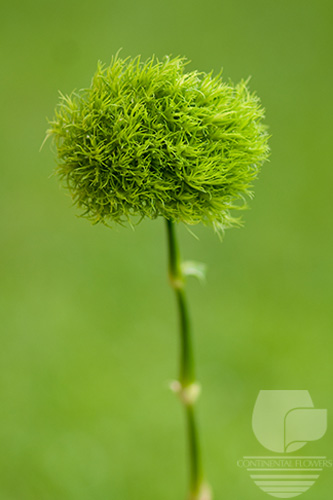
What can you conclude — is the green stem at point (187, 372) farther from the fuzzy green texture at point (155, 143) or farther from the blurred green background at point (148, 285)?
the blurred green background at point (148, 285)

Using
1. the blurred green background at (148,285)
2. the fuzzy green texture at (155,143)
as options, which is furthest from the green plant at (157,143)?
the blurred green background at (148,285)

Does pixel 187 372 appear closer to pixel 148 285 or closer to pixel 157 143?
pixel 157 143

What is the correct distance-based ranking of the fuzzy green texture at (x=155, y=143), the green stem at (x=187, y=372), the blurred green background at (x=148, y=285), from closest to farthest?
the fuzzy green texture at (x=155, y=143), the green stem at (x=187, y=372), the blurred green background at (x=148, y=285)

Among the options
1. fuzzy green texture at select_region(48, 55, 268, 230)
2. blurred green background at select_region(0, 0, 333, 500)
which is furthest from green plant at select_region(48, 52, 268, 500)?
blurred green background at select_region(0, 0, 333, 500)

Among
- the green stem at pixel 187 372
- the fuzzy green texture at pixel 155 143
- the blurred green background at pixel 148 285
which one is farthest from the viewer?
the blurred green background at pixel 148 285

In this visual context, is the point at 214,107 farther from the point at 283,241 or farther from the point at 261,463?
the point at 283,241

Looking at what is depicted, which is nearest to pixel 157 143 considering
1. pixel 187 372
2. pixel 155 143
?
pixel 155 143

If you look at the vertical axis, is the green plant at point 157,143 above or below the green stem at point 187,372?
above

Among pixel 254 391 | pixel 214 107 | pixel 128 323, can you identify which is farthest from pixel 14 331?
pixel 214 107
